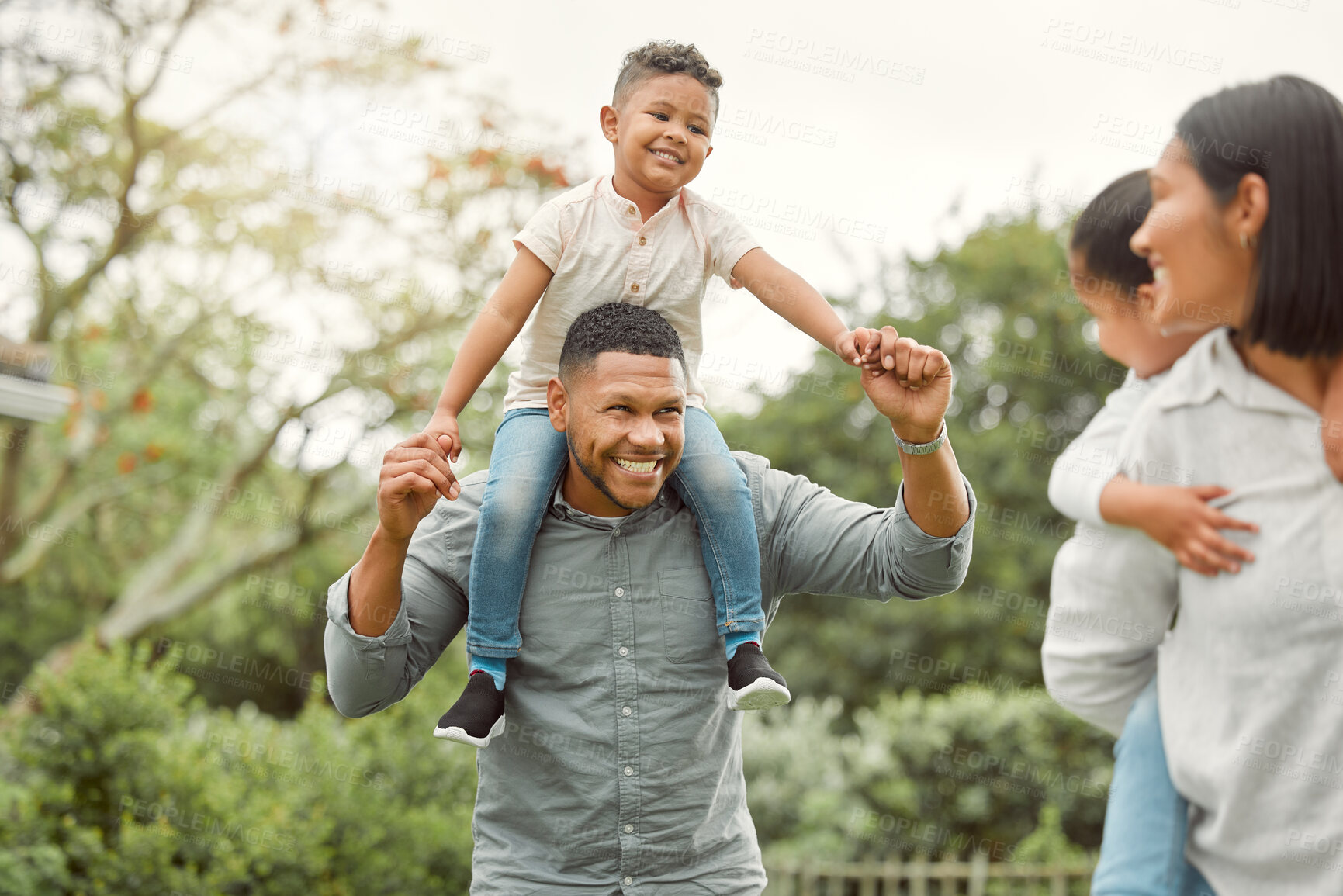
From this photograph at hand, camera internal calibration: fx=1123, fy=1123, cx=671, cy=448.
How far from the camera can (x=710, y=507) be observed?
2555 millimetres

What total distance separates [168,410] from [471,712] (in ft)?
38.2

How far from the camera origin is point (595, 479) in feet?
8.11

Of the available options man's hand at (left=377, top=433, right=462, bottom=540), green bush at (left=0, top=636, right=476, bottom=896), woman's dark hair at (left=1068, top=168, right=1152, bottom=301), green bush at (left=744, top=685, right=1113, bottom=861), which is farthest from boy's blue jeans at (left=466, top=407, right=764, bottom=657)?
green bush at (left=744, top=685, right=1113, bottom=861)

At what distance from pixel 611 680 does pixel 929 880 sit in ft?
19.3

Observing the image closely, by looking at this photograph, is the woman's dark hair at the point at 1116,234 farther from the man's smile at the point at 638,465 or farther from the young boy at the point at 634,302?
the man's smile at the point at 638,465

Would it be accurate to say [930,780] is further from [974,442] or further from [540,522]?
[540,522]

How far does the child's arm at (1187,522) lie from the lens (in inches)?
60.3

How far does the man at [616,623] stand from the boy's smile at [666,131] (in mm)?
319

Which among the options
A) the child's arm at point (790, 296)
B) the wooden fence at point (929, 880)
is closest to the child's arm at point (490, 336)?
the child's arm at point (790, 296)

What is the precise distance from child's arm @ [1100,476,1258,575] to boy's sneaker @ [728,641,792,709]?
32.6 inches

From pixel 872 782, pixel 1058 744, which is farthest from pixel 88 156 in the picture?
pixel 1058 744

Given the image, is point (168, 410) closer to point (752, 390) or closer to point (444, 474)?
point (752, 390)

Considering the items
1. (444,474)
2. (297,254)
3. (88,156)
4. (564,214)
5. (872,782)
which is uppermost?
(88,156)

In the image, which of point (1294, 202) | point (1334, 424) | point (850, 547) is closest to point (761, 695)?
point (850, 547)
